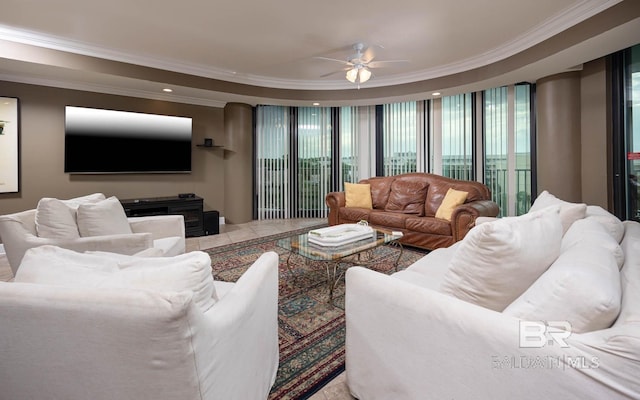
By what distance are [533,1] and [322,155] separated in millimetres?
4263

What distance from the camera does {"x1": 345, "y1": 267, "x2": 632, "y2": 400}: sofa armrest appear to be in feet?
2.66

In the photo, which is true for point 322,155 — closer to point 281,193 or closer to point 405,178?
point 281,193

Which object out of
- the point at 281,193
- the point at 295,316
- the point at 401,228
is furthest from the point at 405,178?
the point at 295,316

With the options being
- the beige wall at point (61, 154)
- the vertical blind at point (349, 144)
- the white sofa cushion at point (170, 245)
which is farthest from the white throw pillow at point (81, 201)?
the vertical blind at point (349, 144)

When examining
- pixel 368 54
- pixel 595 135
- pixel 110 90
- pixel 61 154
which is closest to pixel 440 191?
pixel 595 135

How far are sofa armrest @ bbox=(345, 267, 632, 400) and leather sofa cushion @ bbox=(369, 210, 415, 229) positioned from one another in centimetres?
288

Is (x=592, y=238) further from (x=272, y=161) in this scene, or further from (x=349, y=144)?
(x=272, y=161)

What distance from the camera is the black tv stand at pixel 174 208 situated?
4482 mm

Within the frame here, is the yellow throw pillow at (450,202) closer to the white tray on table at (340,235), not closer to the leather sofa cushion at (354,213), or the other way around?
the leather sofa cushion at (354,213)

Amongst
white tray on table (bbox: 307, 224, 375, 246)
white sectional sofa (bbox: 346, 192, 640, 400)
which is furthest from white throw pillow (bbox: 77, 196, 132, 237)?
white sectional sofa (bbox: 346, 192, 640, 400)

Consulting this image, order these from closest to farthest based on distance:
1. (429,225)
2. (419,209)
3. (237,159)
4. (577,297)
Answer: (577,297) < (429,225) < (419,209) < (237,159)

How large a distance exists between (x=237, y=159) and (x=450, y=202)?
4.03 meters

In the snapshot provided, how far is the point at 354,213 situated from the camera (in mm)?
4695

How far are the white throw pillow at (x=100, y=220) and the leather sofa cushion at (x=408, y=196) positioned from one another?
11.6 feet
